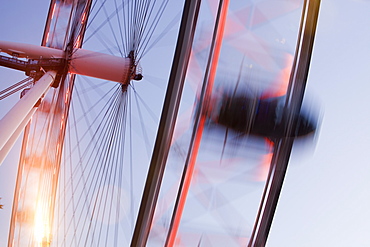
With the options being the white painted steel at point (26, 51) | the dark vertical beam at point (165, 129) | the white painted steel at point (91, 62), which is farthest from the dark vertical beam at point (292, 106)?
the white painted steel at point (26, 51)

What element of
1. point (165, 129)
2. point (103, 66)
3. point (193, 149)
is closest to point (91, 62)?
point (103, 66)

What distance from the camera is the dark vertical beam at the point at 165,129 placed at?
2.48 meters

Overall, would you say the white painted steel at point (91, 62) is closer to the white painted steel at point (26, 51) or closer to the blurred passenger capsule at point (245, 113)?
the white painted steel at point (26, 51)

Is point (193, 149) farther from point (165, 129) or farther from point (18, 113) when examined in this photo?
point (18, 113)

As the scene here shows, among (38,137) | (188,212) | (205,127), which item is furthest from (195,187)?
(38,137)

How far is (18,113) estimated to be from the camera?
4246 millimetres

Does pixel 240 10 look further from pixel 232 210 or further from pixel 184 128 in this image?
pixel 232 210

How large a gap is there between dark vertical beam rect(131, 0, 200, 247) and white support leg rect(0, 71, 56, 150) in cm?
178

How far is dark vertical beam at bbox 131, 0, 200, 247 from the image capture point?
8.14 feet

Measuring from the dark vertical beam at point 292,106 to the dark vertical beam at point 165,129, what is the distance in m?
0.64

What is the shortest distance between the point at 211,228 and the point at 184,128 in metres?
0.74

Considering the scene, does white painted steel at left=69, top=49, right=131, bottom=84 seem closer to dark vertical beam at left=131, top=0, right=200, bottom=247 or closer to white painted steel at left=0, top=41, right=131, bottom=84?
white painted steel at left=0, top=41, right=131, bottom=84

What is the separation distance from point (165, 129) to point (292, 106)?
75cm

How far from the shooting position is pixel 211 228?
2879 mm
